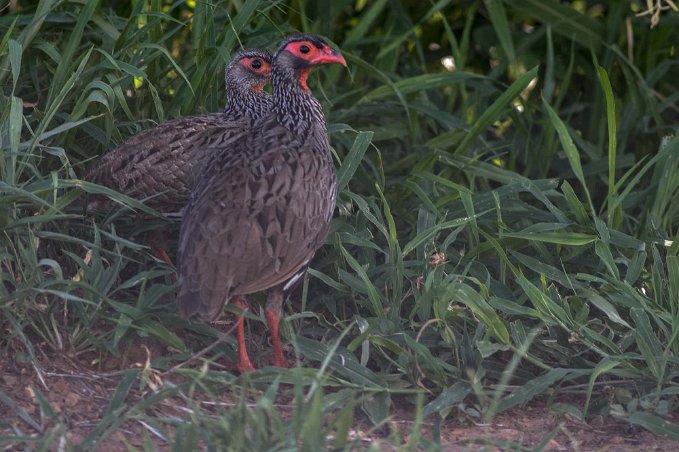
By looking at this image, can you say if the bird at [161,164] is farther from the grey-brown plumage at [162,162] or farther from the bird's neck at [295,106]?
the bird's neck at [295,106]

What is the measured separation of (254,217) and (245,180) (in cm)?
17

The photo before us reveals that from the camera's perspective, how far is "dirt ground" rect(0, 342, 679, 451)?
11.7 feet

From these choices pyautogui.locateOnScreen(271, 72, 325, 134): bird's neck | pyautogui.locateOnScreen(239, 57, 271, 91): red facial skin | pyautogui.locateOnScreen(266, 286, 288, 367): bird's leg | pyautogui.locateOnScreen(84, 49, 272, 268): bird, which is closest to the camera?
pyautogui.locateOnScreen(266, 286, 288, 367): bird's leg

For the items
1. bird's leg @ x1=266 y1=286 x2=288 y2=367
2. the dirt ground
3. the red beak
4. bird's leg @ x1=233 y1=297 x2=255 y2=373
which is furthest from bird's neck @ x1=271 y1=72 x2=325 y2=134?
the dirt ground

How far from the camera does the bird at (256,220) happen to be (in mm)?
3990

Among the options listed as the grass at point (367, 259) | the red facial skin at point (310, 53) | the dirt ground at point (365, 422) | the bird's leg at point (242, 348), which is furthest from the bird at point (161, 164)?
the dirt ground at point (365, 422)

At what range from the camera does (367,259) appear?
15.0 feet

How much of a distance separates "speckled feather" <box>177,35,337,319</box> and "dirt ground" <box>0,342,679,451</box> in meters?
0.40

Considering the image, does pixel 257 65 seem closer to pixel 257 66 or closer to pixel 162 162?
pixel 257 66

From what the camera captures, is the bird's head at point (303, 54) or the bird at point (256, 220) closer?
the bird at point (256, 220)

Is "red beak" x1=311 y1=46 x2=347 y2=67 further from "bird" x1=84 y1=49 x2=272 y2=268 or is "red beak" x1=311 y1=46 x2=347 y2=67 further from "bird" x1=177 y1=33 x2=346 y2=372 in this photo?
"bird" x1=84 y1=49 x2=272 y2=268

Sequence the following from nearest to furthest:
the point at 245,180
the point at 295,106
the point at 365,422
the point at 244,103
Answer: the point at 365,422 → the point at 245,180 → the point at 295,106 → the point at 244,103

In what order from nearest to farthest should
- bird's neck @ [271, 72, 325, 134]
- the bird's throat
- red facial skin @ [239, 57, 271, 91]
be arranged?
bird's neck @ [271, 72, 325, 134], the bird's throat, red facial skin @ [239, 57, 271, 91]

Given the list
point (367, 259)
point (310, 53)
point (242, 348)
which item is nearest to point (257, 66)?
point (310, 53)
